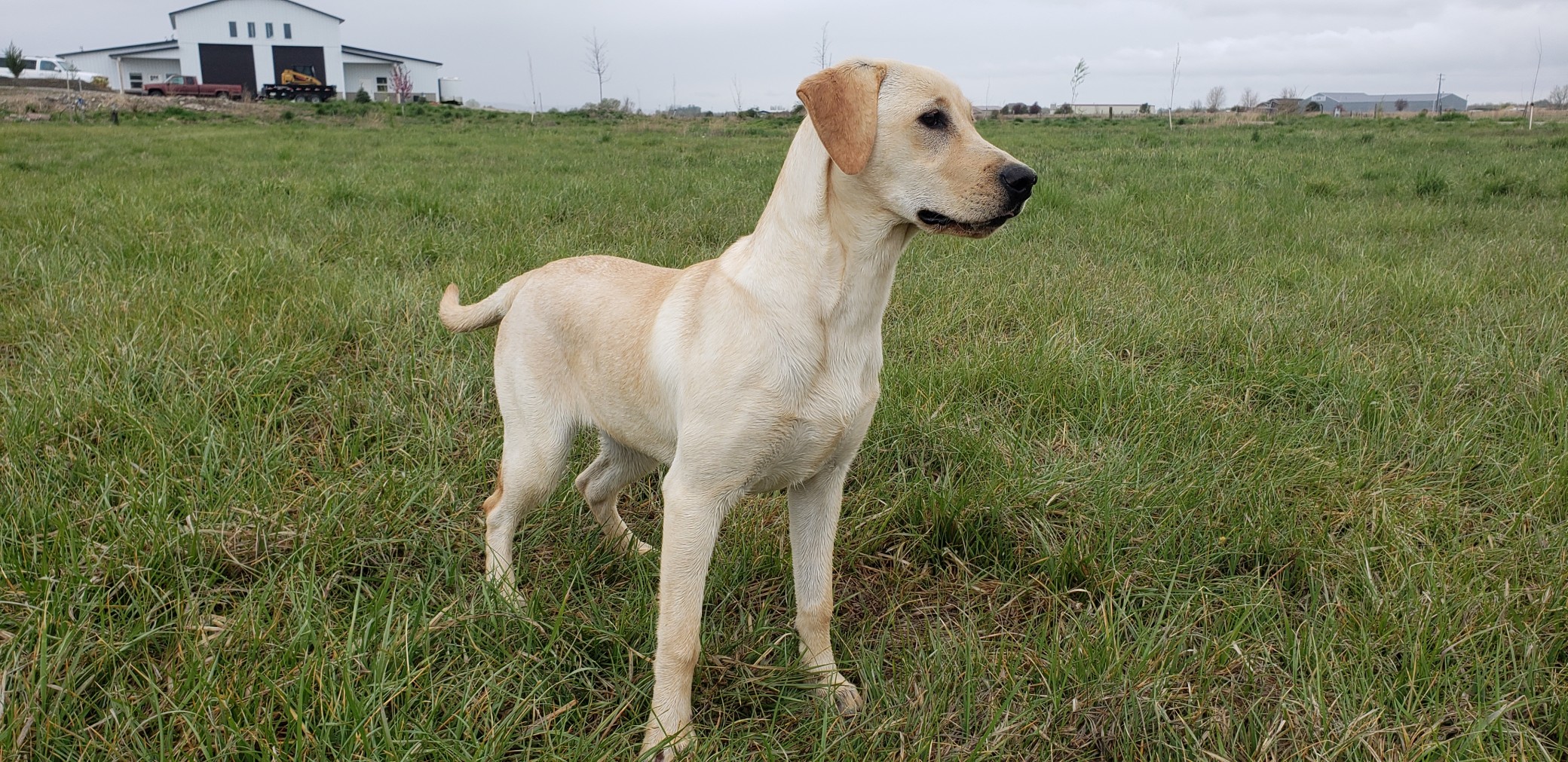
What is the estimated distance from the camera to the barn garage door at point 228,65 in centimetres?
4894

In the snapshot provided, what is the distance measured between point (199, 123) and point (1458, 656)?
25899 millimetres

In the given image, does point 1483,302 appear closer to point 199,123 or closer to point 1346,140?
point 1346,140

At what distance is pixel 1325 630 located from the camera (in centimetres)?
219

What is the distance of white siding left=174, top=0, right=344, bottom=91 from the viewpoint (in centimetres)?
4866

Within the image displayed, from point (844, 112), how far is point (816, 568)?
115 centimetres

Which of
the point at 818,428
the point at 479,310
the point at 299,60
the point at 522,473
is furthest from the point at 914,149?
the point at 299,60

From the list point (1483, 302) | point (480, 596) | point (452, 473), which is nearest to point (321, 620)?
point (480, 596)

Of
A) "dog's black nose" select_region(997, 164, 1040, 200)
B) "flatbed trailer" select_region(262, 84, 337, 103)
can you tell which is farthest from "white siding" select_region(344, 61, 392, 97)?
"dog's black nose" select_region(997, 164, 1040, 200)

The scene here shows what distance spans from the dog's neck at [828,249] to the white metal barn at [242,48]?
2106 inches

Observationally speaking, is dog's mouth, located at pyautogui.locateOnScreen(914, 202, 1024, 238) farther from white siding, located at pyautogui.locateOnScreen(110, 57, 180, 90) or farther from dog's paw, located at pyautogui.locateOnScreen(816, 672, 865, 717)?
white siding, located at pyautogui.locateOnScreen(110, 57, 180, 90)

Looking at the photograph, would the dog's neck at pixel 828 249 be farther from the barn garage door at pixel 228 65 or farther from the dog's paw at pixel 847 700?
the barn garage door at pixel 228 65

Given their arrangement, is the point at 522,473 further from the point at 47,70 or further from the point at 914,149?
the point at 47,70

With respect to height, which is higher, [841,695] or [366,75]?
[366,75]

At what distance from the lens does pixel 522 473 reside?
252 cm
